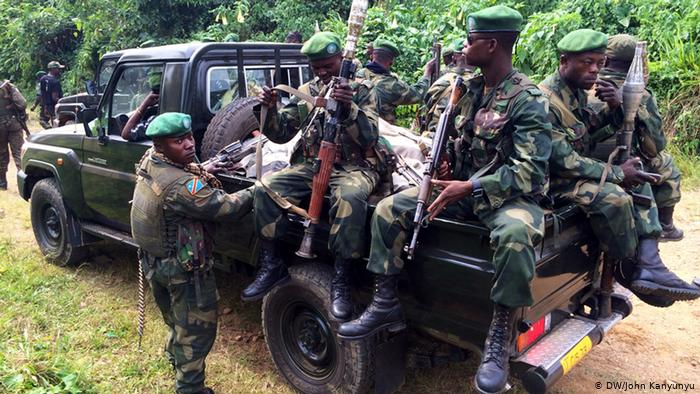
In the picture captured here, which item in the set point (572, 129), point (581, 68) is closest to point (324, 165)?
point (572, 129)

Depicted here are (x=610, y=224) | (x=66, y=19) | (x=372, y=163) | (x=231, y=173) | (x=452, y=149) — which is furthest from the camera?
(x=66, y=19)

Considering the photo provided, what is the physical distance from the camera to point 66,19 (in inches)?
634

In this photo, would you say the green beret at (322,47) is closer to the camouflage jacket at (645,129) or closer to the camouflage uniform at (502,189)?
the camouflage uniform at (502,189)

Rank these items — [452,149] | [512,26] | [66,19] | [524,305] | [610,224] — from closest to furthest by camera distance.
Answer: [524,305]
[512,26]
[610,224]
[452,149]
[66,19]

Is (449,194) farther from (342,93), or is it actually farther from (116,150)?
(116,150)

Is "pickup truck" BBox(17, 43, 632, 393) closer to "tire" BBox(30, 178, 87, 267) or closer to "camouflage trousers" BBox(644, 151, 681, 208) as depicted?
"tire" BBox(30, 178, 87, 267)

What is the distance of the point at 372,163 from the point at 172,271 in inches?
50.9

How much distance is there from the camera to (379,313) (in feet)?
8.86

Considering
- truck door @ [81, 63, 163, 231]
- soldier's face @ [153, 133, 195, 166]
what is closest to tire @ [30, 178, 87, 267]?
truck door @ [81, 63, 163, 231]

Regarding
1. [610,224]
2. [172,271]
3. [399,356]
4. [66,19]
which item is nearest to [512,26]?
[610,224]

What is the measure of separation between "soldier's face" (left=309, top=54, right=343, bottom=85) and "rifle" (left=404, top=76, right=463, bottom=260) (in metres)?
0.76

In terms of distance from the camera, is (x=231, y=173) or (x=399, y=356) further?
(x=231, y=173)

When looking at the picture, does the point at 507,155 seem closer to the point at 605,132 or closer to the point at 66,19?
the point at 605,132

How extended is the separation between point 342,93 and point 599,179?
140cm
